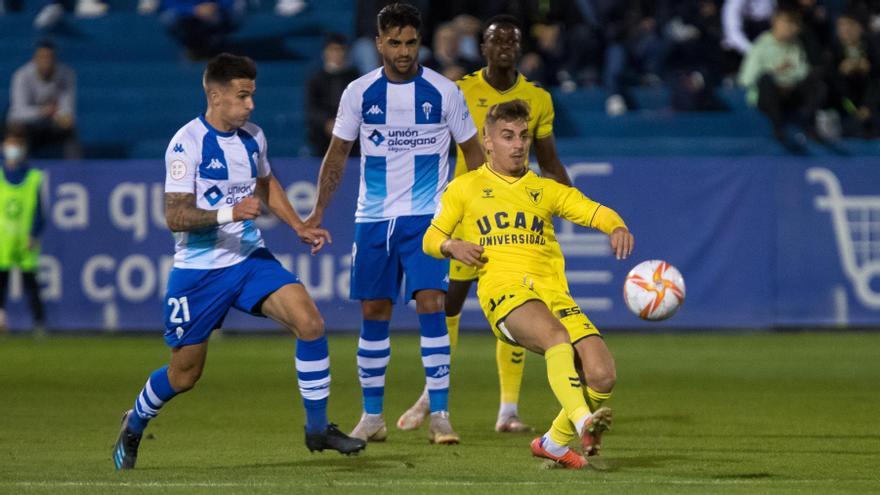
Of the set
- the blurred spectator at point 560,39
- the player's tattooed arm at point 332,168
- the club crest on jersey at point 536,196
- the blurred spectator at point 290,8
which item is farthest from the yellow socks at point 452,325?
the blurred spectator at point 290,8

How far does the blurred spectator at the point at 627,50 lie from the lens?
1889 cm

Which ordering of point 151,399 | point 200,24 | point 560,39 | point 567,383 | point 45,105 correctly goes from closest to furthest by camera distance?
point 567,383 < point 151,399 < point 45,105 < point 560,39 < point 200,24

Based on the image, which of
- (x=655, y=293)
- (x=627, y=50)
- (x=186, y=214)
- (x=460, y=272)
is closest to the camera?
(x=186, y=214)

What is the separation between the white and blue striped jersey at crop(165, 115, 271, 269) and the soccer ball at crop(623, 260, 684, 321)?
6.37ft

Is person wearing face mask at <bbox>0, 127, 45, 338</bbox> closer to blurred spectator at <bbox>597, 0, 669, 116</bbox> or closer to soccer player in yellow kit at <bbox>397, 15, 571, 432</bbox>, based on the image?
blurred spectator at <bbox>597, 0, 669, 116</bbox>

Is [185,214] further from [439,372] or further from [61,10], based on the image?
[61,10]

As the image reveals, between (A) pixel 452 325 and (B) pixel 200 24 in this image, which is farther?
(B) pixel 200 24

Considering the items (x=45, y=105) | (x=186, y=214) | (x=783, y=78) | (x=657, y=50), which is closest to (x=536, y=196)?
(x=186, y=214)

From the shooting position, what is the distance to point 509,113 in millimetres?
7719

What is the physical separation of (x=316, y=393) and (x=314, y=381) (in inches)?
2.4

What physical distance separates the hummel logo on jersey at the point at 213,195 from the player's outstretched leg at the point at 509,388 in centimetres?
244

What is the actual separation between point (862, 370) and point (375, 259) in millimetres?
5475

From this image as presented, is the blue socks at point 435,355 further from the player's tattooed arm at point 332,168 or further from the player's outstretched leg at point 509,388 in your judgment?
the player's tattooed arm at point 332,168

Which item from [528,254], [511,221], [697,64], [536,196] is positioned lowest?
[528,254]
